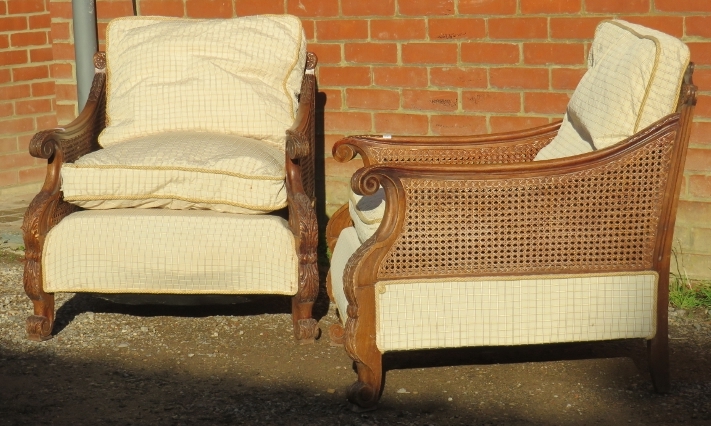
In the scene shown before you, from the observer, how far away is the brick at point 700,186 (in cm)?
484

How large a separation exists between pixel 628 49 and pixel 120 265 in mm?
2002

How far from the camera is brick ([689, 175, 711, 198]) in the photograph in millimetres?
4844

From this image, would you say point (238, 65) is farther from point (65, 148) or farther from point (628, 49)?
point (628, 49)

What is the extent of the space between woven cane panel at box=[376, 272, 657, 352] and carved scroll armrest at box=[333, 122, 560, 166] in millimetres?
850

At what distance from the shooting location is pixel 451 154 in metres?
4.41

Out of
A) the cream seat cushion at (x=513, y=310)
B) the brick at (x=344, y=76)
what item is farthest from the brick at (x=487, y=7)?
the cream seat cushion at (x=513, y=310)

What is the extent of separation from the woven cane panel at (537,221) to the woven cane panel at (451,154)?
2.47 ft

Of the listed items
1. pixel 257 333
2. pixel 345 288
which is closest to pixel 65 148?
pixel 257 333

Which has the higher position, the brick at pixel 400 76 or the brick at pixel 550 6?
the brick at pixel 550 6

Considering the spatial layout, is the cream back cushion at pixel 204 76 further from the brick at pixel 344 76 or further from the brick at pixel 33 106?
the brick at pixel 33 106

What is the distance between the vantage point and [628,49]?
3.87 meters

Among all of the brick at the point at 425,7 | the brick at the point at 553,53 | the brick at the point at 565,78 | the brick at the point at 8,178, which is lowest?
the brick at the point at 8,178

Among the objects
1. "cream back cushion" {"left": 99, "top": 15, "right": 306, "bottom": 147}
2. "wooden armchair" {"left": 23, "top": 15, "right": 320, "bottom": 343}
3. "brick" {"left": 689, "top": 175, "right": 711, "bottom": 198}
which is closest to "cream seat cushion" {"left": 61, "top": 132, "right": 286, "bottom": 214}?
"wooden armchair" {"left": 23, "top": 15, "right": 320, "bottom": 343}

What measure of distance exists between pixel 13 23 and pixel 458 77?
10.4ft
